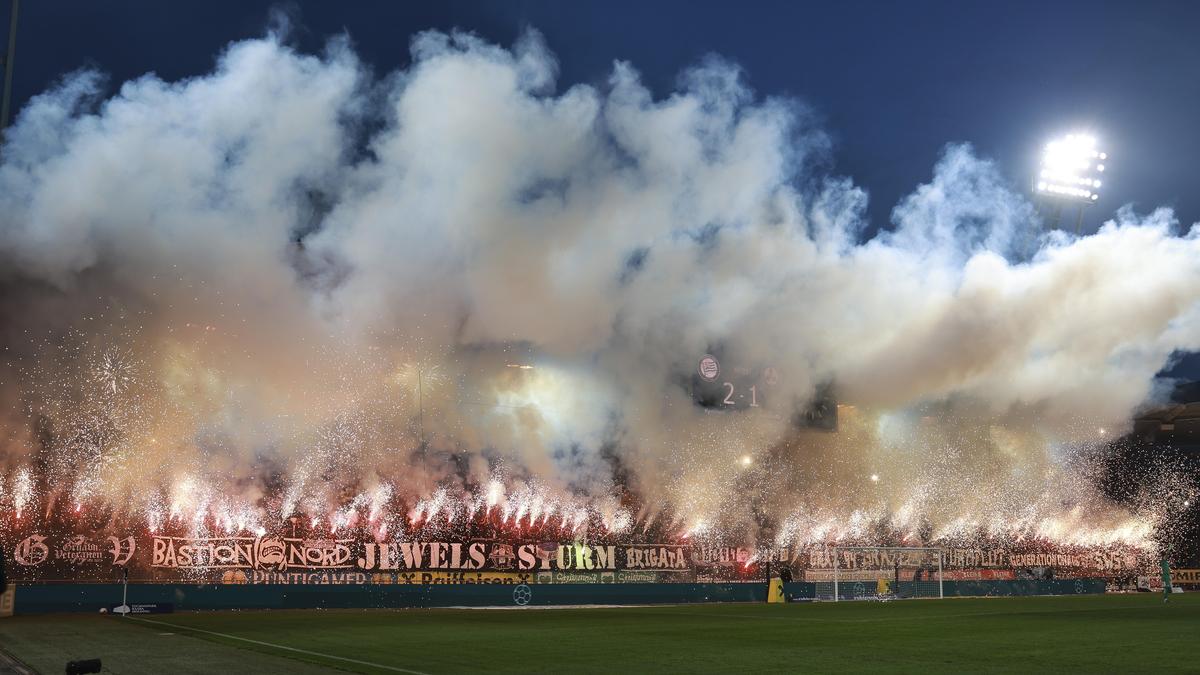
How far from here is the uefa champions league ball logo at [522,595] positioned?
4238 cm

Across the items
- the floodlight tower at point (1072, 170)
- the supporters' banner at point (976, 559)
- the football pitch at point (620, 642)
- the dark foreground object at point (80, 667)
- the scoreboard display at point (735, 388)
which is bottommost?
the supporters' banner at point (976, 559)

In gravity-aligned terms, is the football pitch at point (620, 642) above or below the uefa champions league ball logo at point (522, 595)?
above

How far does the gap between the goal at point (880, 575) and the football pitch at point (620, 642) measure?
55.5ft

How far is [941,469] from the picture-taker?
248 feet

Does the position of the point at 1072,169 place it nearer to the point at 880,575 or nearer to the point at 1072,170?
the point at 1072,170

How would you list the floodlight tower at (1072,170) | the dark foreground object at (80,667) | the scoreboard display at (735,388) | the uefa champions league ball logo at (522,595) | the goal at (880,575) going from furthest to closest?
the floodlight tower at (1072,170) → the goal at (880,575) → the uefa champions league ball logo at (522,595) → the scoreboard display at (735,388) → the dark foreground object at (80,667)

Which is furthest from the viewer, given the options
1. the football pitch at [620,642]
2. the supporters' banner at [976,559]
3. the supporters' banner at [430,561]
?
the supporters' banner at [976,559]

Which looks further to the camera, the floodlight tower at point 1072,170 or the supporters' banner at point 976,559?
the supporters' banner at point 976,559

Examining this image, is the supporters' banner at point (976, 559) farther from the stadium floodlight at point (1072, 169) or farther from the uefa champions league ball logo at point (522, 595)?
the stadium floodlight at point (1072, 169)

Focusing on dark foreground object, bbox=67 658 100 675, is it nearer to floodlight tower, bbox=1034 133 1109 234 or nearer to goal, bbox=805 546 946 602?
goal, bbox=805 546 946 602

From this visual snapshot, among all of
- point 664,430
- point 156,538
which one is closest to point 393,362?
point 156,538

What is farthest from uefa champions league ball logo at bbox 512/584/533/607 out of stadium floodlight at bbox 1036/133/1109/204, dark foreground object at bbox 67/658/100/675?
stadium floodlight at bbox 1036/133/1109/204

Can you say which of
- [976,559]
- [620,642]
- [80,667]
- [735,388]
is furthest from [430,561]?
[80,667]

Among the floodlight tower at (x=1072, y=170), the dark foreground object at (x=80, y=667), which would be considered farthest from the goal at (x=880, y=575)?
the dark foreground object at (x=80, y=667)
